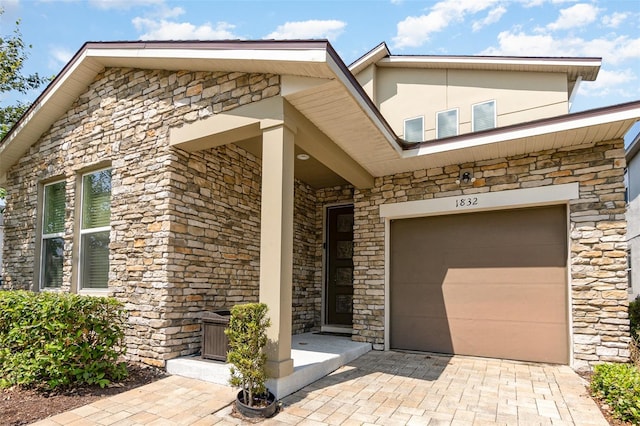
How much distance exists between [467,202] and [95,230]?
575 cm

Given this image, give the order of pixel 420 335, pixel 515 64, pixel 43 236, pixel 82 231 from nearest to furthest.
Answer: pixel 82 231
pixel 420 335
pixel 43 236
pixel 515 64

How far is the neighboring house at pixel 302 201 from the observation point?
4.41 meters

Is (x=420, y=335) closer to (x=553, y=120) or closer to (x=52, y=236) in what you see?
(x=553, y=120)

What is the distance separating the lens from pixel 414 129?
8.48m

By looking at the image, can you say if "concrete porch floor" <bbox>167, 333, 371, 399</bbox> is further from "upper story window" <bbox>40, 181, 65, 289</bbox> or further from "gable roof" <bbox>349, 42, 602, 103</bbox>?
"gable roof" <bbox>349, 42, 602, 103</bbox>

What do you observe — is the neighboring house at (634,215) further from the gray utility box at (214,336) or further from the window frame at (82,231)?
the window frame at (82,231)

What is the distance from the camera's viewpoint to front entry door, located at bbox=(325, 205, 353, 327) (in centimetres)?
773

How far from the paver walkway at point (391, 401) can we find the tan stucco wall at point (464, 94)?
15.6 ft

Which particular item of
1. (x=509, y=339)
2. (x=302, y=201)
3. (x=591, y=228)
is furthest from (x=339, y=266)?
(x=591, y=228)

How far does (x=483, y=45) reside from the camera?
8.72 metres

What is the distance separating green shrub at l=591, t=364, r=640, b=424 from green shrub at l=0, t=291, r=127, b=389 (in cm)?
501

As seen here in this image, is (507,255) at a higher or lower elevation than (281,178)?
lower

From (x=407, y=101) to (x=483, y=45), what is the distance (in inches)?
86.2

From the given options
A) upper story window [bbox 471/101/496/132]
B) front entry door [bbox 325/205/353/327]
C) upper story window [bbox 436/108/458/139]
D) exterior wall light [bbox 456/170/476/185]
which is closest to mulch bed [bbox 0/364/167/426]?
front entry door [bbox 325/205/353/327]
